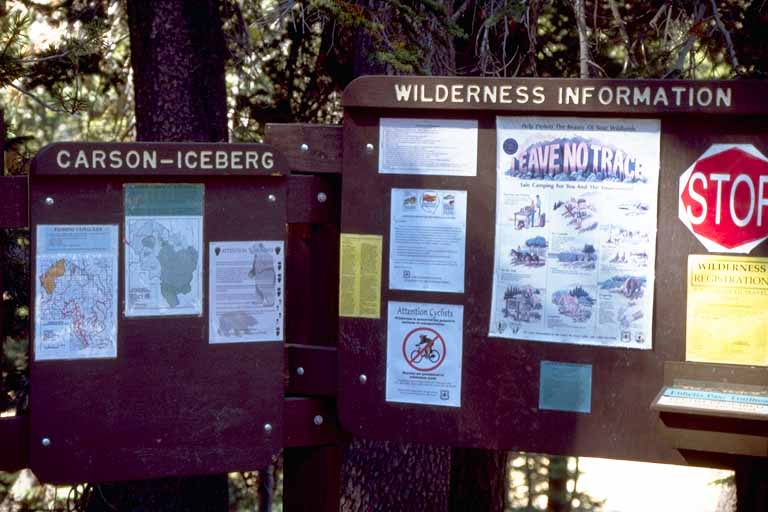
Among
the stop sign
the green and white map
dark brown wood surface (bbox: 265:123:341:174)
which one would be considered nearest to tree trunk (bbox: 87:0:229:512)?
dark brown wood surface (bbox: 265:123:341:174)

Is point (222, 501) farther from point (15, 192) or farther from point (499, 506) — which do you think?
point (15, 192)

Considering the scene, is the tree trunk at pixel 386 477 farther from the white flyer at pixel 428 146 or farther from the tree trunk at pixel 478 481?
the white flyer at pixel 428 146

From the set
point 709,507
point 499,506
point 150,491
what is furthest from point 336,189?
point 709,507

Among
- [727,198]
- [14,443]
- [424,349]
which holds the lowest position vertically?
[14,443]

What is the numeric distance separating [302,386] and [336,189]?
730 millimetres

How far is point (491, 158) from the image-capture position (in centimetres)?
359

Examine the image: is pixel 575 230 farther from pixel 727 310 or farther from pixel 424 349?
pixel 424 349

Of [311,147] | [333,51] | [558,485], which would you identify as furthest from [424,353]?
[558,485]

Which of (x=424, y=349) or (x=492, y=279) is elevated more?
(x=492, y=279)

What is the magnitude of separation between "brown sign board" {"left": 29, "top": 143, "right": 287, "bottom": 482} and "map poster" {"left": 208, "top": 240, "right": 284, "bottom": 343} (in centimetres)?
3

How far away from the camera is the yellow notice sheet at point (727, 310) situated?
3.36m

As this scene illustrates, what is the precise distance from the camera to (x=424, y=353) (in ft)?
12.1

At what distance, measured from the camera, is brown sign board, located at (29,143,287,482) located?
3561 mm

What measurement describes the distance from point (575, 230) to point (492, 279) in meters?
0.32
